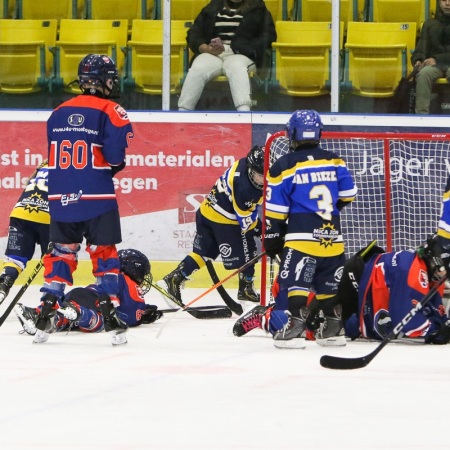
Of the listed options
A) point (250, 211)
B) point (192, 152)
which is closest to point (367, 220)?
point (250, 211)

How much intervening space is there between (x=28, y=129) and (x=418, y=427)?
624 cm

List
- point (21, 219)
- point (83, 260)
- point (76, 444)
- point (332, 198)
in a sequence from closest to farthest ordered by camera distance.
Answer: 1. point (76, 444)
2. point (332, 198)
3. point (21, 219)
4. point (83, 260)

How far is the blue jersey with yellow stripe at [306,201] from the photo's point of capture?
6.12 m

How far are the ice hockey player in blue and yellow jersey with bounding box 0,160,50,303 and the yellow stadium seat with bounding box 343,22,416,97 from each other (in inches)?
122

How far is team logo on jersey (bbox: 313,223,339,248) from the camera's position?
6129 mm

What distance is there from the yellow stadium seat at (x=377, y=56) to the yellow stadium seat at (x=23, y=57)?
2.34 metres

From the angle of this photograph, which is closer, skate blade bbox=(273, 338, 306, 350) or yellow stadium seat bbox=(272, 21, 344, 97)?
skate blade bbox=(273, 338, 306, 350)

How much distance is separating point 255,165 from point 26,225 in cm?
140

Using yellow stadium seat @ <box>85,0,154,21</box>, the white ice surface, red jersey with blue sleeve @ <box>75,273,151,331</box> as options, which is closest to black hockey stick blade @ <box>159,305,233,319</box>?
red jersey with blue sleeve @ <box>75,273,151,331</box>

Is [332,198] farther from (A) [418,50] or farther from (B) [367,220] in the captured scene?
(A) [418,50]

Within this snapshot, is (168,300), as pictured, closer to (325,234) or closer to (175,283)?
(175,283)

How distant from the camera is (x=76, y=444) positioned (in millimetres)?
3549

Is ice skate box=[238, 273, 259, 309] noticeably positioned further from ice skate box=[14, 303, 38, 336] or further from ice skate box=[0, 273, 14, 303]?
ice skate box=[14, 303, 38, 336]

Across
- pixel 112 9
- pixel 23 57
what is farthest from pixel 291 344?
pixel 112 9
